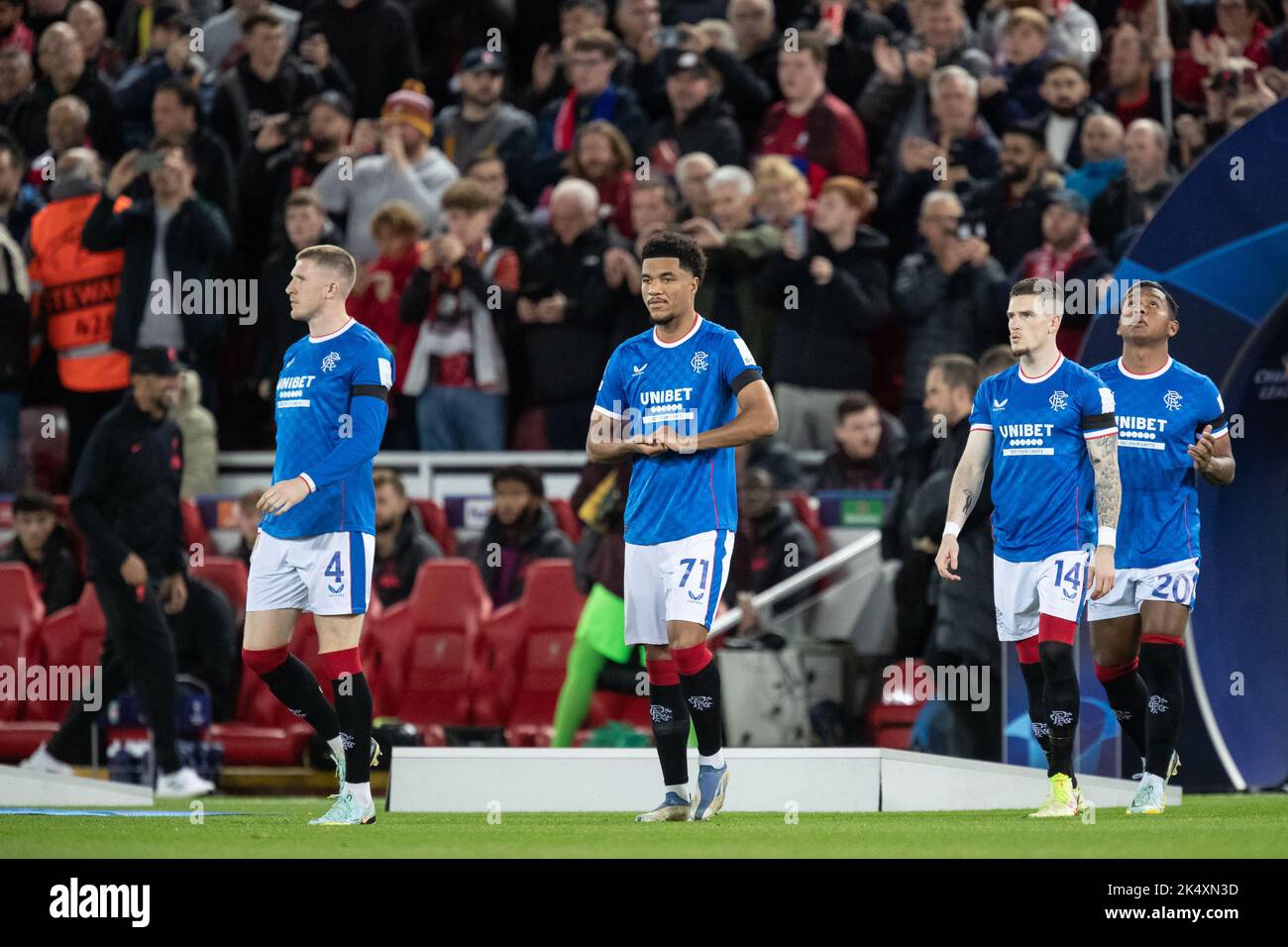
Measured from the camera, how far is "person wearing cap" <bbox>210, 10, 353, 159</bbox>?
653 inches

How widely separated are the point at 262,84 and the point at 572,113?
2.50 m

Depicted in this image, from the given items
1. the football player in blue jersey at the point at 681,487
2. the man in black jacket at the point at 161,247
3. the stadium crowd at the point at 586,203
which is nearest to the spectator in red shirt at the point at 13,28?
the stadium crowd at the point at 586,203

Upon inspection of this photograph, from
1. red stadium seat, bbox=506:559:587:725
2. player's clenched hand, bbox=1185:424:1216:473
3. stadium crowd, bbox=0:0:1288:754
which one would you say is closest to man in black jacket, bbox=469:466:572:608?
stadium crowd, bbox=0:0:1288:754

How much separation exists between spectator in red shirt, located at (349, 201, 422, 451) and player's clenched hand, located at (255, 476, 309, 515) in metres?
6.09

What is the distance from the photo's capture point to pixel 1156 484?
392 inches

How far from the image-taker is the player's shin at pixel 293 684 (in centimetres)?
909

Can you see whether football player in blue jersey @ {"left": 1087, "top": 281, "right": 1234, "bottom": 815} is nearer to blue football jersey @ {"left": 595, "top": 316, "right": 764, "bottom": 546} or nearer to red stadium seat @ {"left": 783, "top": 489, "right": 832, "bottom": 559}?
blue football jersey @ {"left": 595, "top": 316, "right": 764, "bottom": 546}

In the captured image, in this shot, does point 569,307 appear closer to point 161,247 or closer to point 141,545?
point 161,247

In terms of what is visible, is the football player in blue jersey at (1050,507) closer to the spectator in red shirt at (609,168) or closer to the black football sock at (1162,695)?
the black football sock at (1162,695)

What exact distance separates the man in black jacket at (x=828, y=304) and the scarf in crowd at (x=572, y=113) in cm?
245

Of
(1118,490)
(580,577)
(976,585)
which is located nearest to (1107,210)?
(976,585)

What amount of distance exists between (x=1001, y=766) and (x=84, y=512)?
19.1 feet

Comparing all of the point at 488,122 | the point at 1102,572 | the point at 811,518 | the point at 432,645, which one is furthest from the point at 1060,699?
the point at 488,122

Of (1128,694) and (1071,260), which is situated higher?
(1071,260)
